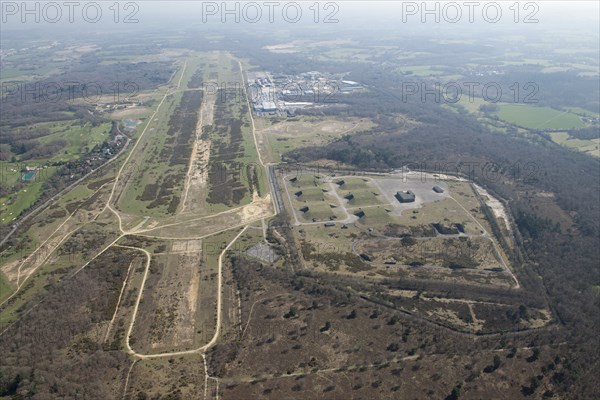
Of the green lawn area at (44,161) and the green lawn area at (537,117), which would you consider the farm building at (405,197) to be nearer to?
the green lawn area at (44,161)

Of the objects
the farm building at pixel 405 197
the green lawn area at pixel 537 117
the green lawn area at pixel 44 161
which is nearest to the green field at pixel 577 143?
the green lawn area at pixel 537 117

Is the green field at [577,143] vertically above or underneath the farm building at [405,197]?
above

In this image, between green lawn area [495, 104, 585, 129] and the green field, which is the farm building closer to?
the green field

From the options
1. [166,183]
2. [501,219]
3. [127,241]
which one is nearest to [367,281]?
[501,219]

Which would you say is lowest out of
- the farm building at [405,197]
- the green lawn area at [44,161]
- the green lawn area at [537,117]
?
the farm building at [405,197]

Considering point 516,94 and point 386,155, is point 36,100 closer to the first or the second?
point 386,155

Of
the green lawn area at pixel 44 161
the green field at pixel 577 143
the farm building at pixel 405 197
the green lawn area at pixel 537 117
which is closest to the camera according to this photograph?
the green lawn area at pixel 44 161
